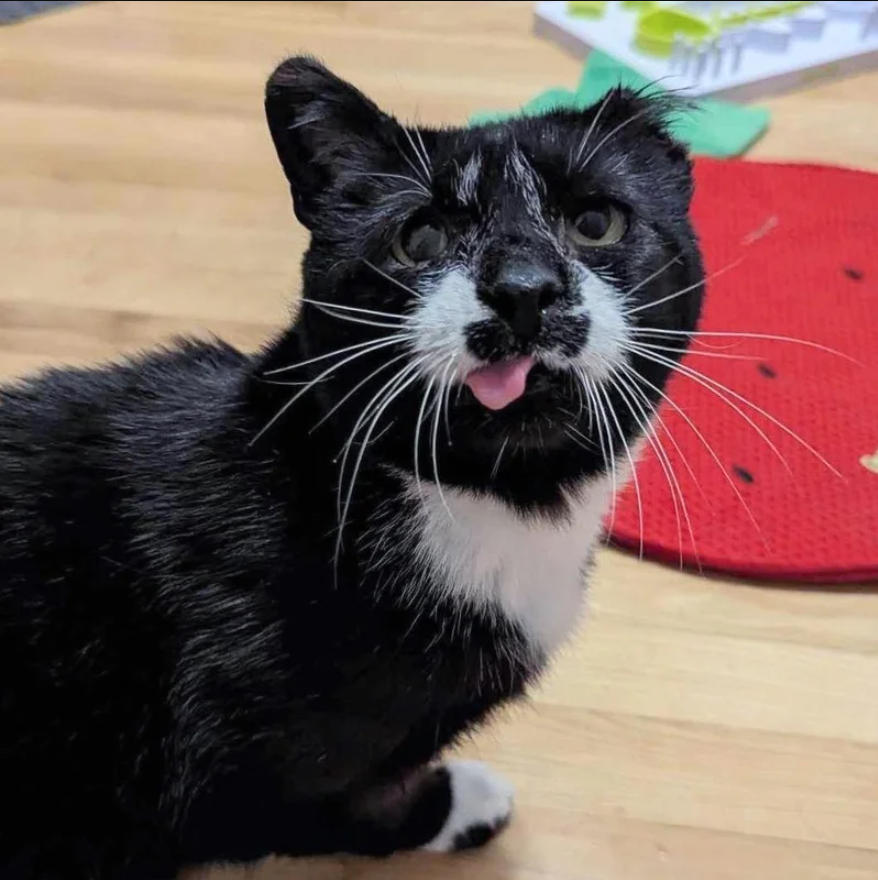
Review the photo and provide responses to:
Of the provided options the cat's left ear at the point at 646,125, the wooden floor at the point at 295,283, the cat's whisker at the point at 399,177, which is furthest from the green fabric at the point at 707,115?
the cat's whisker at the point at 399,177

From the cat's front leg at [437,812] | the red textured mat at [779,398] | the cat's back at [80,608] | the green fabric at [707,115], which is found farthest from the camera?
the green fabric at [707,115]

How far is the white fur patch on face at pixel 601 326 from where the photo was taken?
24.2 inches

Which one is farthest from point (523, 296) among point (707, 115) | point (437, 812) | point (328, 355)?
point (707, 115)

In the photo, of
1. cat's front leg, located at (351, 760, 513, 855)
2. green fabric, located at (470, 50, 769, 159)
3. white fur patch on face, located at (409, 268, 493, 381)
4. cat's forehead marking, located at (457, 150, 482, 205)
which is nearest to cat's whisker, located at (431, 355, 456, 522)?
white fur patch on face, located at (409, 268, 493, 381)

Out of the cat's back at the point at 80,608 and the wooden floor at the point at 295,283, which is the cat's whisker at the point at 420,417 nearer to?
the cat's back at the point at 80,608

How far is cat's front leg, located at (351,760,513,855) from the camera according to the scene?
0.83m

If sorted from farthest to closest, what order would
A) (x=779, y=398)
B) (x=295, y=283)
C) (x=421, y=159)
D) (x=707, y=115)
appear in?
(x=707, y=115), (x=295, y=283), (x=779, y=398), (x=421, y=159)

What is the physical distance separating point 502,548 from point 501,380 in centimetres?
16

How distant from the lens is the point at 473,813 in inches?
33.9

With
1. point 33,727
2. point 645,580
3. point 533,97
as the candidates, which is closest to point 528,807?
point 645,580

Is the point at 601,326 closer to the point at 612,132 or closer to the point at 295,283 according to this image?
the point at 612,132

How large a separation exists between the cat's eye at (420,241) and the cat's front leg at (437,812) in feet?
1.26

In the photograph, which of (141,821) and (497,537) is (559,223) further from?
(141,821)

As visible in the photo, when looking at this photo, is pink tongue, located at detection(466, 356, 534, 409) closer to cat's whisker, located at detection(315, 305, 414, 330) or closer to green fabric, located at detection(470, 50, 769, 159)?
cat's whisker, located at detection(315, 305, 414, 330)
